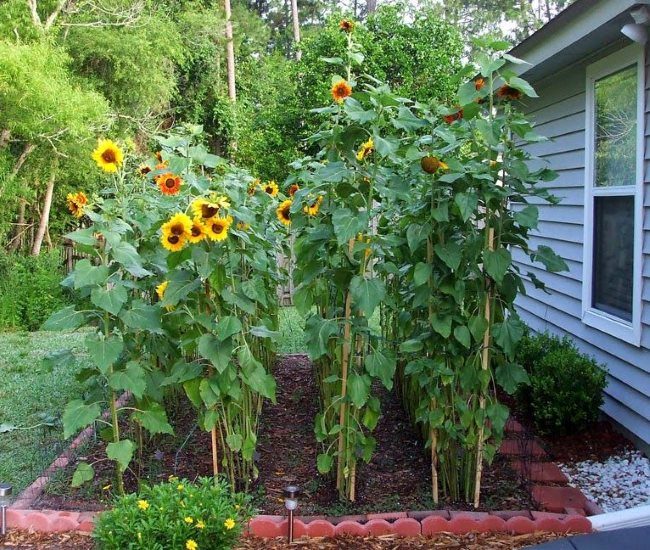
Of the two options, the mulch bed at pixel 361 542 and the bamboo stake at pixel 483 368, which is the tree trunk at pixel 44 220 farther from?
the bamboo stake at pixel 483 368

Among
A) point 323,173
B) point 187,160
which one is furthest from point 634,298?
point 187,160

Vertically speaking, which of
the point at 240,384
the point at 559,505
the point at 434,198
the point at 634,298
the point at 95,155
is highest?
the point at 95,155

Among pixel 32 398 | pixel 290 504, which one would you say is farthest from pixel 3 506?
pixel 32 398

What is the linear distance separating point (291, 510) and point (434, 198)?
1.45 meters

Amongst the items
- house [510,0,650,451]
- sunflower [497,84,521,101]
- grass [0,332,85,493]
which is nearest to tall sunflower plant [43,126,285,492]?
grass [0,332,85,493]

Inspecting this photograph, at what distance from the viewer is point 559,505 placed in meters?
3.43

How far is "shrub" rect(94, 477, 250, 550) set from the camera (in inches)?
100

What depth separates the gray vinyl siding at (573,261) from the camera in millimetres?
4125

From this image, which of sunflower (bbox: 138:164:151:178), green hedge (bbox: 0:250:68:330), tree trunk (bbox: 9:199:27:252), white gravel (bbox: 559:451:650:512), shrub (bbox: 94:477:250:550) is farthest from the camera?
tree trunk (bbox: 9:199:27:252)

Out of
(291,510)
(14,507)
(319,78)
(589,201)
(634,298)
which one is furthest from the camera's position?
(319,78)

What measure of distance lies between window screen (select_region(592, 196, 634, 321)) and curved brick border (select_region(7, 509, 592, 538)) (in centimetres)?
166

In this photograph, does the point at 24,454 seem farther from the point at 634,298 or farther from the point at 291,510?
the point at 634,298

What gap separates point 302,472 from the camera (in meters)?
3.81

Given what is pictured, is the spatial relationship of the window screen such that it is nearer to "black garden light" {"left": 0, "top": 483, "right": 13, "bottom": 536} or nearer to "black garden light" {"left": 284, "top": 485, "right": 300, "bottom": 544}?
"black garden light" {"left": 284, "top": 485, "right": 300, "bottom": 544}
